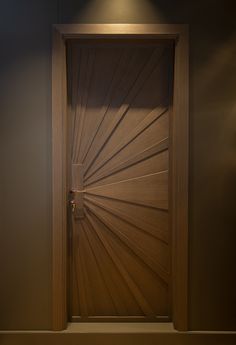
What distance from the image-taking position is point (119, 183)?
241 centimetres

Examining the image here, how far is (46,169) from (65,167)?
13 centimetres

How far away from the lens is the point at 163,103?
7.80ft

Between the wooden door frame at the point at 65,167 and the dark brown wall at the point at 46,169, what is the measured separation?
0.17ft

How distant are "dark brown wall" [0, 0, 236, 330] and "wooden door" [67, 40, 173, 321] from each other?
0.21 meters

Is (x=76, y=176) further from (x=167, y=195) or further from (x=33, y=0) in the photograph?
(x=33, y=0)

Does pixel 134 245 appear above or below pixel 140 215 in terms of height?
below

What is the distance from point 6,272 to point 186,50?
1.99m

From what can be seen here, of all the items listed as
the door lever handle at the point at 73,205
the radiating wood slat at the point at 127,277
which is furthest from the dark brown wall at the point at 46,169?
the radiating wood slat at the point at 127,277

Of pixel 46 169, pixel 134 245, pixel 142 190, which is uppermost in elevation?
pixel 46 169

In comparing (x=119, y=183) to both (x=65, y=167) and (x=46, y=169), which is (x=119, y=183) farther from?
(x=46, y=169)

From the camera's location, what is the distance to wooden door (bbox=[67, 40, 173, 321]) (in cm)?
237

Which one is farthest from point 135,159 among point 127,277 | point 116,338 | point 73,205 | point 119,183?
point 116,338

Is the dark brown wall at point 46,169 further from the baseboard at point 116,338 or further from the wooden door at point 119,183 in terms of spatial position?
the wooden door at point 119,183

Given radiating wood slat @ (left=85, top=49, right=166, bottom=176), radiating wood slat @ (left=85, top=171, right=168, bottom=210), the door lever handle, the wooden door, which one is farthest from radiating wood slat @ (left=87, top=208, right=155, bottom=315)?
radiating wood slat @ (left=85, top=49, right=166, bottom=176)
